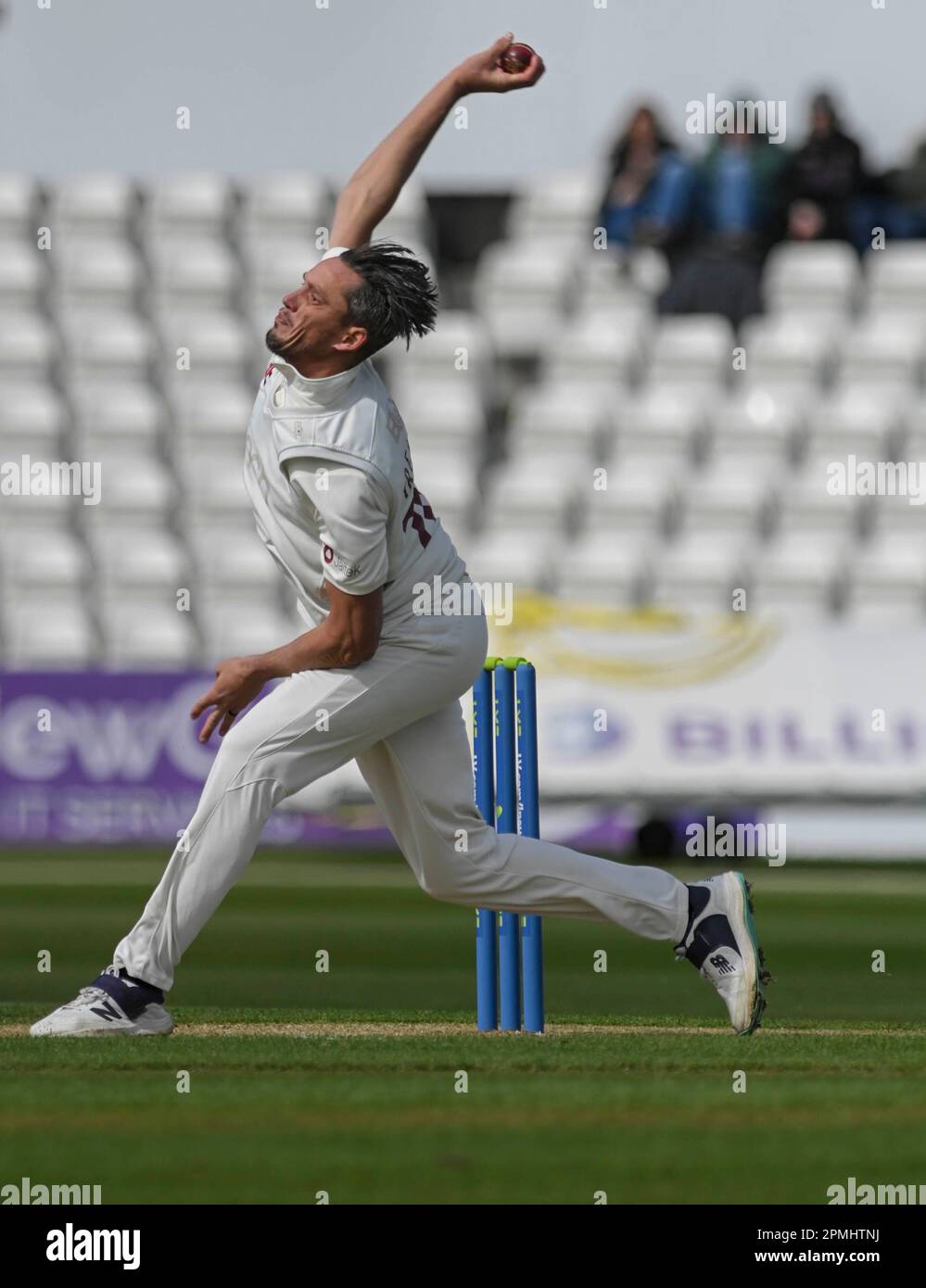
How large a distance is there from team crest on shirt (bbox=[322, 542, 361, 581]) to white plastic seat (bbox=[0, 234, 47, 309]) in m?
18.0

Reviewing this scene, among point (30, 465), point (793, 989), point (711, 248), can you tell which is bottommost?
point (793, 989)

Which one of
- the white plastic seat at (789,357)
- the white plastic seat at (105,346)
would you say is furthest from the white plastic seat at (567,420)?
the white plastic seat at (105,346)

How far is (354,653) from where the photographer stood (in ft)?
19.4

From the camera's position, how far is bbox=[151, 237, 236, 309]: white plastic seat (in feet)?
76.7

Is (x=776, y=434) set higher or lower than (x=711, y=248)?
lower

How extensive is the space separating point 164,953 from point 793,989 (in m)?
3.94

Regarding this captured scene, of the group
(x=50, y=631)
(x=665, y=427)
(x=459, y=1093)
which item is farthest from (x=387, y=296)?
(x=665, y=427)

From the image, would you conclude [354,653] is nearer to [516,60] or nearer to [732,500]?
[516,60]

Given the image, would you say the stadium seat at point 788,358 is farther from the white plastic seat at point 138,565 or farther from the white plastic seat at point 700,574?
the white plastic seat at point 138,565

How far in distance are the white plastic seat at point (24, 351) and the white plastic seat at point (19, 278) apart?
34 centimetres

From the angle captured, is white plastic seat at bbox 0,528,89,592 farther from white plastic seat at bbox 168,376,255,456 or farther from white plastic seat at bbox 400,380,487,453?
white plastic seat at bbox 400,380,487,453
